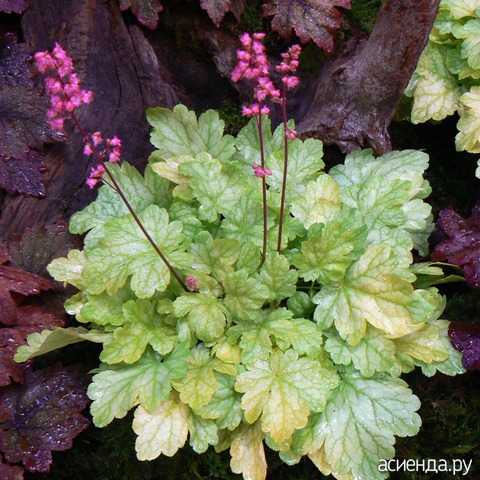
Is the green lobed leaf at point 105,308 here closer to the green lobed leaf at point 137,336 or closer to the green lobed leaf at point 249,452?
the green lobed leaf at point 137,336

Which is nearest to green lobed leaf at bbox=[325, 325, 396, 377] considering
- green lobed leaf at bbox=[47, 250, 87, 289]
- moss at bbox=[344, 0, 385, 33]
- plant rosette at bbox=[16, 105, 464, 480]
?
plant rosette at bbox=[16, 105, 464, 480]

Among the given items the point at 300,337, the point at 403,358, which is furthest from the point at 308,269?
the point at 403,358

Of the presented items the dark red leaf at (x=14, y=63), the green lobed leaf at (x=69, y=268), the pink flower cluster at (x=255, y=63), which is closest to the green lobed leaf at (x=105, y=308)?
the green lobed leaf at (x=69, y=268)

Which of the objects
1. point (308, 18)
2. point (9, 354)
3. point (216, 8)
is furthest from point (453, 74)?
point (9, 354)

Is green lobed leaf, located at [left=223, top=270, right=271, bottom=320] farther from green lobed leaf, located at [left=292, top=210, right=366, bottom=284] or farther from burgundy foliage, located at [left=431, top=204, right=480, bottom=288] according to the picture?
burgundy foliage, located at [left=431, top=204, right=480, bottom=288]

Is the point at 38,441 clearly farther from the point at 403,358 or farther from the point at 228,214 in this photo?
the point at 403,358
